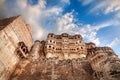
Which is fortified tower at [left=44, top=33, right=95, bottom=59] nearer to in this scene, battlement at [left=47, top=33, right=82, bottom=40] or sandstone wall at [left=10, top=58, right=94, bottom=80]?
battlement at [left=47, top=33, right=82, bottom=40]

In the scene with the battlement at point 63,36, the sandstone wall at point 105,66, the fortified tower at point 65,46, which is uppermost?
the battlement at point 63,36

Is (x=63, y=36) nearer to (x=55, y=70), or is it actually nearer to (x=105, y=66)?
(x=55, y=70)

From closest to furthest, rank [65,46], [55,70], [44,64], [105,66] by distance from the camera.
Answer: [105,66]
[55,70]
[44,64]
[65,46]

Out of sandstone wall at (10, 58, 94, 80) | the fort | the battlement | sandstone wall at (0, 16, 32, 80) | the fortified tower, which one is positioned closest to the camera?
the fort

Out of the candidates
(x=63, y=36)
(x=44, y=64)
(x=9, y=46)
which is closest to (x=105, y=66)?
(x=44, y=64)

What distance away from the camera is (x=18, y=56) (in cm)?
2628

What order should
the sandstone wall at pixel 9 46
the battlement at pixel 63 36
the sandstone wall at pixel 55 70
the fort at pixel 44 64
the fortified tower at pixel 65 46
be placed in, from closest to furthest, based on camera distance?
the fort at pixel 44 64 → the sandstone wall at pixel 55 70 → the sandstone wall at pixel 9 46 → the fortified tower at pixel 65 46 → the battlement at pixel 63 36

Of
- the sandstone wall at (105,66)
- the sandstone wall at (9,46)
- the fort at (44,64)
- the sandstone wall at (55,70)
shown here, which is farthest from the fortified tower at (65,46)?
the sandstone wall at (105,66)

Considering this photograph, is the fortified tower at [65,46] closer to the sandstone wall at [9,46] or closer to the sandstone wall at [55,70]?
the sandstone wall at [9,46]

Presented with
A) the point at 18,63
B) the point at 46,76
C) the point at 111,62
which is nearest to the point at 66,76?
the point at 46,76

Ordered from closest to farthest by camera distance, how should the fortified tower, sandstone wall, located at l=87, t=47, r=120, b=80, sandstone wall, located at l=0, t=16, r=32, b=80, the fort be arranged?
sandstone wall, located at l=87, t=47, r=120, b=80
the fort
sandstone wall, located at l=0, t=16, r=32, b=80
the fortified tower

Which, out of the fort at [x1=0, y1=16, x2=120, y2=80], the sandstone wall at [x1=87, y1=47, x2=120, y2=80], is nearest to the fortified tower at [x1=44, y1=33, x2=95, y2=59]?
the fort at [x1=0, y1=16, x2=120, y2=80]

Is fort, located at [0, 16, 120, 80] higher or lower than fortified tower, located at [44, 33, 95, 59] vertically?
lower

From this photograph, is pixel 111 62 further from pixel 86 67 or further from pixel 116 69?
pixel 86 67
